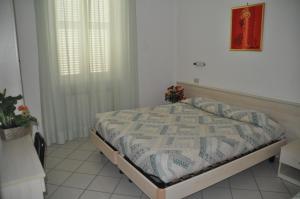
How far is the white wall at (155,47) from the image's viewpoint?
175 inches

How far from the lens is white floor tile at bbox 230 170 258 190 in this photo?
2.69m

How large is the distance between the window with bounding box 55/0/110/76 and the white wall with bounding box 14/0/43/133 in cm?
33

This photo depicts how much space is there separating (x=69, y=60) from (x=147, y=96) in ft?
5.22

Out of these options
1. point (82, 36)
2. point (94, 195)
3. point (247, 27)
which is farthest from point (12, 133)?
point (247, 27)

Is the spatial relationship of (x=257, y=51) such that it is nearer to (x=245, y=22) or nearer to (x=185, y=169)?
(x=245, y=22)

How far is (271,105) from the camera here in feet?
10.5

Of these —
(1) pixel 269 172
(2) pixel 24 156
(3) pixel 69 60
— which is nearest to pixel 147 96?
(3) pixel 69 60

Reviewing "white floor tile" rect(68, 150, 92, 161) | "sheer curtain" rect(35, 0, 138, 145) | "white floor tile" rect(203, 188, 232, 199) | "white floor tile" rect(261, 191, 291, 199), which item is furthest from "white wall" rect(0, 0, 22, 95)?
"white floor tile" rect(261, 191, 291, 199)

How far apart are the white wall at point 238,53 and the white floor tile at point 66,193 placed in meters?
2.58

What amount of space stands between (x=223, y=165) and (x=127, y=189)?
3.42 ft

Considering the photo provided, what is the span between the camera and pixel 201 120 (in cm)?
322

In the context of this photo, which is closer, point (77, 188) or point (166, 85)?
point (77, 188)

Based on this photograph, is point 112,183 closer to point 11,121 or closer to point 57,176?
point 57,176

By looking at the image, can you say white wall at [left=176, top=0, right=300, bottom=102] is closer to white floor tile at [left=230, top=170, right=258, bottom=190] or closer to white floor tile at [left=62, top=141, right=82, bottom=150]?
white floor tile at [left=230, top=170, right=258, bottom=190]
